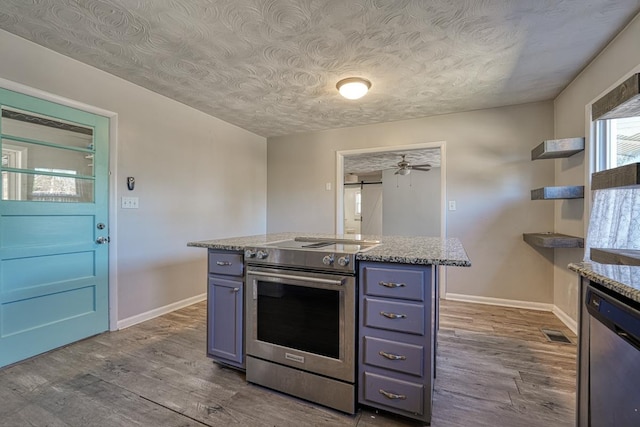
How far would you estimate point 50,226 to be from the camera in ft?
7.49

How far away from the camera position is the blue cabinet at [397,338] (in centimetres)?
144

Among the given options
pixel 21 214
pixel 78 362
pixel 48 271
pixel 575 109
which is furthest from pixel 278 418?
pixel 575 109

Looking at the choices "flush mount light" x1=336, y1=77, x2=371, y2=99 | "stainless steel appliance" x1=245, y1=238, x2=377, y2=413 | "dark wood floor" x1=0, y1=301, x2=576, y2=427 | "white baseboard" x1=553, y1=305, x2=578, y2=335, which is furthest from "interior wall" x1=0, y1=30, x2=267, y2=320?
"white baseboard" x1=553, y1=305, x2=578, y2=335

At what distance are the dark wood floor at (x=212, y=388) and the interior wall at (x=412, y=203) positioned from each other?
4615 mm

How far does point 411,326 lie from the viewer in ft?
4.79

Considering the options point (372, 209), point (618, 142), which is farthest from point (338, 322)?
point (372, 209)

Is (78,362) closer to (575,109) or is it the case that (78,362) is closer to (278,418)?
(278,418)

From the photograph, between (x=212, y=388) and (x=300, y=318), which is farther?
(x=212, y=388)

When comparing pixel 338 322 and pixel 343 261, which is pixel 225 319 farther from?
pixel 343 261

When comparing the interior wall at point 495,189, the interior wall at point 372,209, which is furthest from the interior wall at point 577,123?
the interior wall at point 372,209

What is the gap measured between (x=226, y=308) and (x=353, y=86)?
2136 millimetres

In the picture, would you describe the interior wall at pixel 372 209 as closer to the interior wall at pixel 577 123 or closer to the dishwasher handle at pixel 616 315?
the interior wall at pixel 577 123

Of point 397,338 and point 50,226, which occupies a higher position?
point 50,226

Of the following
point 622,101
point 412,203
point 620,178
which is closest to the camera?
point 622,101
